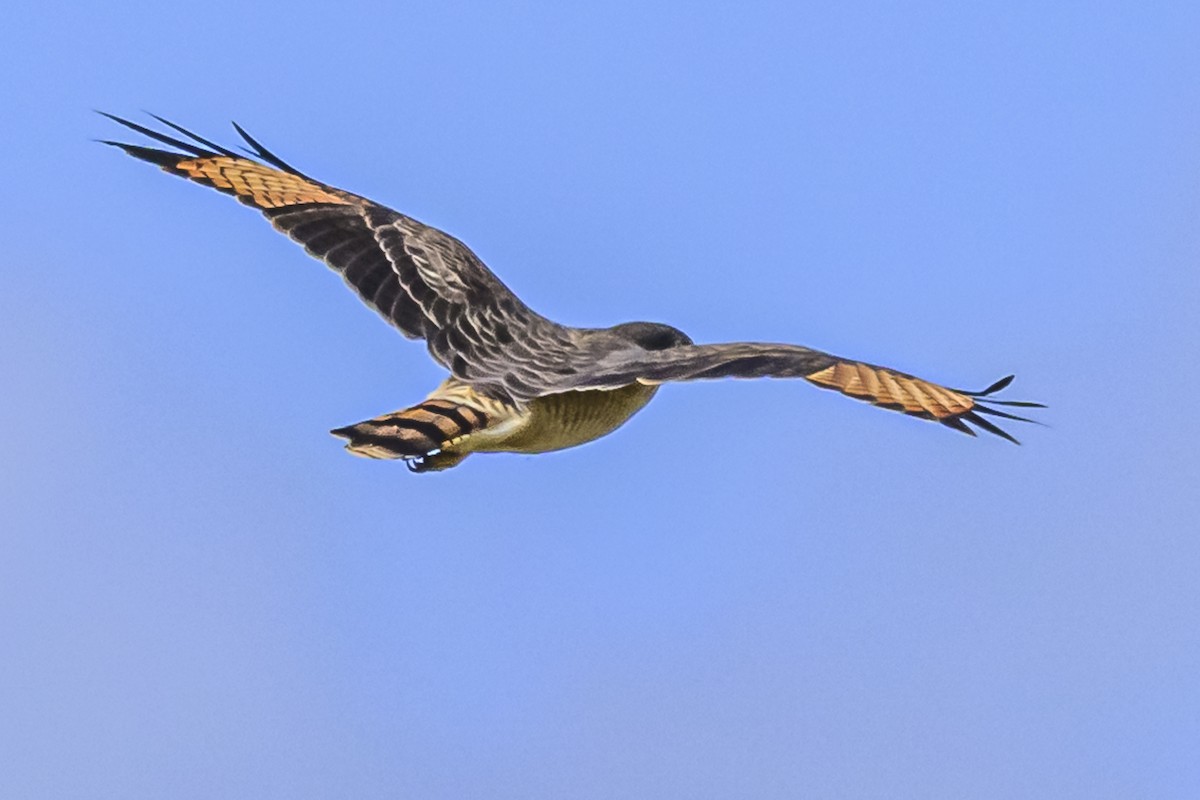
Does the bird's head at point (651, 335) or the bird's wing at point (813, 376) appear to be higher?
the bird's head at point (651, 335)

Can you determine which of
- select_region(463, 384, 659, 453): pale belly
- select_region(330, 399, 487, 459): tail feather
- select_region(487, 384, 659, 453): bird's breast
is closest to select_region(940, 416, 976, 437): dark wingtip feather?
select_region(487, 384, 659, 453): bird's breast

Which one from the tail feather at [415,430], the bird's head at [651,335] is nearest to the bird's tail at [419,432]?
the tail feather at [415,430]

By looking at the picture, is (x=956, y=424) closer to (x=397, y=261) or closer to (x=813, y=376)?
(x=813, y=376)

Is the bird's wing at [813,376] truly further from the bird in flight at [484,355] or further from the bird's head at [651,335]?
the bird's head at [651,335]

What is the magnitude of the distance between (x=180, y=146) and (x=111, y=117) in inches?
31.0

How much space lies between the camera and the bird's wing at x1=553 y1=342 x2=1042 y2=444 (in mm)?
11930

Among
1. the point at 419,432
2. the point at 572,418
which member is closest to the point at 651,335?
the point at 572,418

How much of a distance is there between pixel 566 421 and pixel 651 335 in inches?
37.8

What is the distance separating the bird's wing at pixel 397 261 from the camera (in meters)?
13.9

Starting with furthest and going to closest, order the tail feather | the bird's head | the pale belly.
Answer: the bird's head → the pale belly → the tail feather

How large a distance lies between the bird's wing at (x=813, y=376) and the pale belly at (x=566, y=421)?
40cm

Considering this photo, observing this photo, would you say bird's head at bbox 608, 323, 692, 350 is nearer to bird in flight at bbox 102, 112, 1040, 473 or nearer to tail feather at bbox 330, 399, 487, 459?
bird in flight at bbox 102, 112, 1040, 473

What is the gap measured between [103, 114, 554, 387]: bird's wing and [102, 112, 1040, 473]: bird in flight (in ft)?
0.03

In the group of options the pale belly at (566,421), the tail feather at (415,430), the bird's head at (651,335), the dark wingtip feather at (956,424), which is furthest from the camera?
the bird's head at (651,335)
